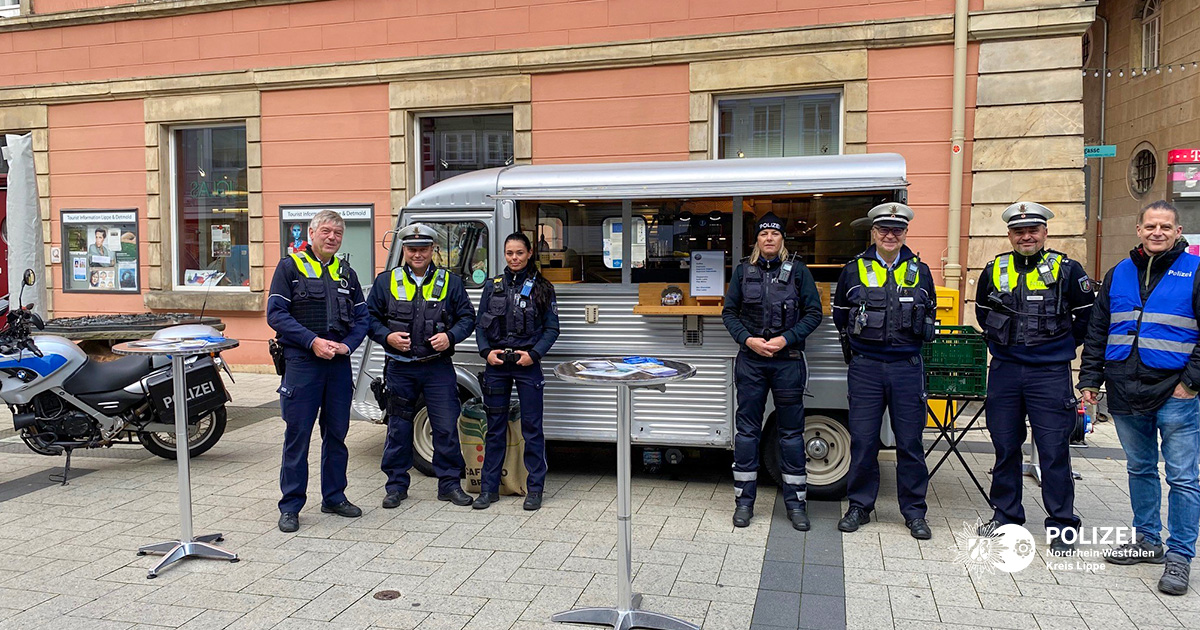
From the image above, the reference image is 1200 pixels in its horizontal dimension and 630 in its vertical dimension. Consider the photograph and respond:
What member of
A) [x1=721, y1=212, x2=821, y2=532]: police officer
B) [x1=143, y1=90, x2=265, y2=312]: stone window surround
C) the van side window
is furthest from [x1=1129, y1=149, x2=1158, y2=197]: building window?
[x1=143, y1=90, x2=265, y2=312]: stone window surround

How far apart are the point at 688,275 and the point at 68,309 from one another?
10904 mm

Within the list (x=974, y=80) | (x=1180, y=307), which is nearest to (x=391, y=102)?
(x=974, y=80)

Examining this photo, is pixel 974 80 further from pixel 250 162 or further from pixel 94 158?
pixel 94 158

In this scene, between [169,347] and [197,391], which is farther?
[197,391]

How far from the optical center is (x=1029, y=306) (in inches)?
184

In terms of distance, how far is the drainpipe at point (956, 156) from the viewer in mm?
8883

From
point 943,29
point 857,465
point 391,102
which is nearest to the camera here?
point 857,465

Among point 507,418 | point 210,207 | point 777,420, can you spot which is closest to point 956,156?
point 777,420

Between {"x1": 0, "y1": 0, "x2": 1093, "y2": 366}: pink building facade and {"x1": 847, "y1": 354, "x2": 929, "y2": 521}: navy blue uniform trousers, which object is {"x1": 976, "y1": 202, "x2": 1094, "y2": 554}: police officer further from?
{"x1": 0, "y1": 0, "x2": 1093, "y2": 366}: pink building facade

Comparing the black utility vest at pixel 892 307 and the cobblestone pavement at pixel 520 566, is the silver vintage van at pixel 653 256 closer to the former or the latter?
the cobblestone pavement at pixel 520 566

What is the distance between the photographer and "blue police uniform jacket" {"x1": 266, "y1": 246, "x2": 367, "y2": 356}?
5016 millimetres

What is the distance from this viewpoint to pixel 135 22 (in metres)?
11.8

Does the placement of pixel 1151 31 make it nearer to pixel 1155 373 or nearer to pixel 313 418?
pixel 1155 373

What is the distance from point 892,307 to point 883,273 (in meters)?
0.24
